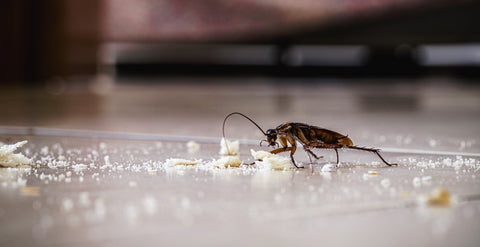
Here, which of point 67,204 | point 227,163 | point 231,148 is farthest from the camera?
point 231,148

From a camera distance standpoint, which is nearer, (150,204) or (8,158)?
(150,204)

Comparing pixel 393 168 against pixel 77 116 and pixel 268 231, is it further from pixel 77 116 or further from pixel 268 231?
pixel 77 116

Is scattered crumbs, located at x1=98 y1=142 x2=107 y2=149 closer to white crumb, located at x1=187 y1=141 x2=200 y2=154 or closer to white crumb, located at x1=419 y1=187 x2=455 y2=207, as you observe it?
A: white crumb, located at x1=187 y1=141 x2=200 y2=154

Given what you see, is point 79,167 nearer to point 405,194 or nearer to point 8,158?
point 8,158

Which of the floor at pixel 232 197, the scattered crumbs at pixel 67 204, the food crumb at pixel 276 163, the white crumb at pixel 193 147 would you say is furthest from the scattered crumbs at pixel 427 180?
the white crumb at pixel 193 147

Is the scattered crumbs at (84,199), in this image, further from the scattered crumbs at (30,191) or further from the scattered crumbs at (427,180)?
the scattered crumbs at (427,180)

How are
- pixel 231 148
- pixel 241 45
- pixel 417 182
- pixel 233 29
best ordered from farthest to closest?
1. pixel 241 45
2. pixel 233 29
3. pixel 231 148
4. pixel 417 182

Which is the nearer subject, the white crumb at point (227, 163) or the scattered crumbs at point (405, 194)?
the scattered crumbs at point (405, 194)

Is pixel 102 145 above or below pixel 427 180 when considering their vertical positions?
above

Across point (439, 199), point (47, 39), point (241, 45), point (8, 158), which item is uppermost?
point (241, 45)

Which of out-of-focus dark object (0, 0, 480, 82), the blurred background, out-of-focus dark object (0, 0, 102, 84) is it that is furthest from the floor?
out-of-focus dark object (0, 0, 480, 82)

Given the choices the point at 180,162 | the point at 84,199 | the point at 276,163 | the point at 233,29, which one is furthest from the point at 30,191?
the point at 233,29

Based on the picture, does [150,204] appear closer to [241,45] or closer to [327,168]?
[327,168]
